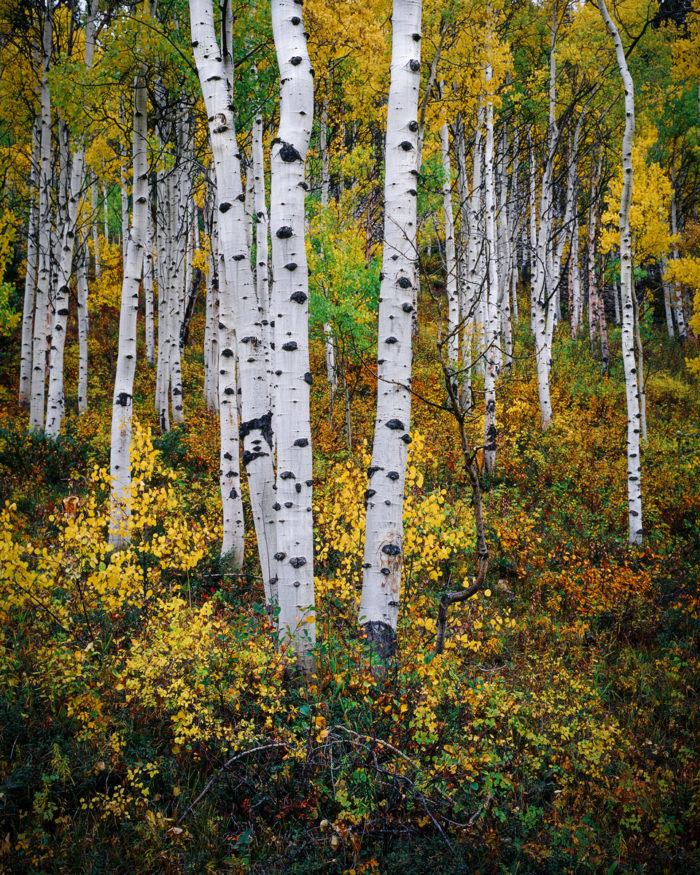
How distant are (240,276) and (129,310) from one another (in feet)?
10.3

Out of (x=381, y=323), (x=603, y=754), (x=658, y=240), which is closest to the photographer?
(x=603, y=754)

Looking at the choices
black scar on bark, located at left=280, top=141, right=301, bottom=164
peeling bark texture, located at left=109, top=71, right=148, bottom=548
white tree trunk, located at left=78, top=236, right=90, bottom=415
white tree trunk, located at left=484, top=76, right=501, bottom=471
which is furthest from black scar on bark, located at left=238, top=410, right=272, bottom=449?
white tree trunk, located at left=78, top=236, right=90, bottom=415

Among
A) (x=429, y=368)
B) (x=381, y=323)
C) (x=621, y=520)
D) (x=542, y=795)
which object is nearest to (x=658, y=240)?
(x=429, y=368)

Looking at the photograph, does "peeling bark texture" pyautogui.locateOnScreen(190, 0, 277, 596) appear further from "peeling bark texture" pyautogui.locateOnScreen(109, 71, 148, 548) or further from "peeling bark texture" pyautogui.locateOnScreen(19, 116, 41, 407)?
"peeling bark texture" pyautogui.locateOnScreen(19, 116, 41, 407)

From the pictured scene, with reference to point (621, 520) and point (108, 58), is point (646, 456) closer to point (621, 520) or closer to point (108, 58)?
point (621, 520)

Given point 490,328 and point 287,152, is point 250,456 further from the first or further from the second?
point 490,328

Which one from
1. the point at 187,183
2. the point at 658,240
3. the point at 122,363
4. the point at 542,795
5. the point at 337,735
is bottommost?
the point at 542,795

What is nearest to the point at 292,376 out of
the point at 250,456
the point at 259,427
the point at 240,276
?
the point at 259,427

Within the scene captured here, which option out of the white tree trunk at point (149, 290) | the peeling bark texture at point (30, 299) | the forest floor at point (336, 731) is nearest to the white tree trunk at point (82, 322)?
the peeling bark texture at point (30, 299)

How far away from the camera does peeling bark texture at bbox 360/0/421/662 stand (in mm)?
3594

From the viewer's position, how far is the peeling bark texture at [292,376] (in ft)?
11.6

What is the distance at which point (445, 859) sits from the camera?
249cm

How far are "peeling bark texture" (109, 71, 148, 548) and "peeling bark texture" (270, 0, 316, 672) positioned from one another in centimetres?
359

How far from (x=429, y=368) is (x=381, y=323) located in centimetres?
1222
